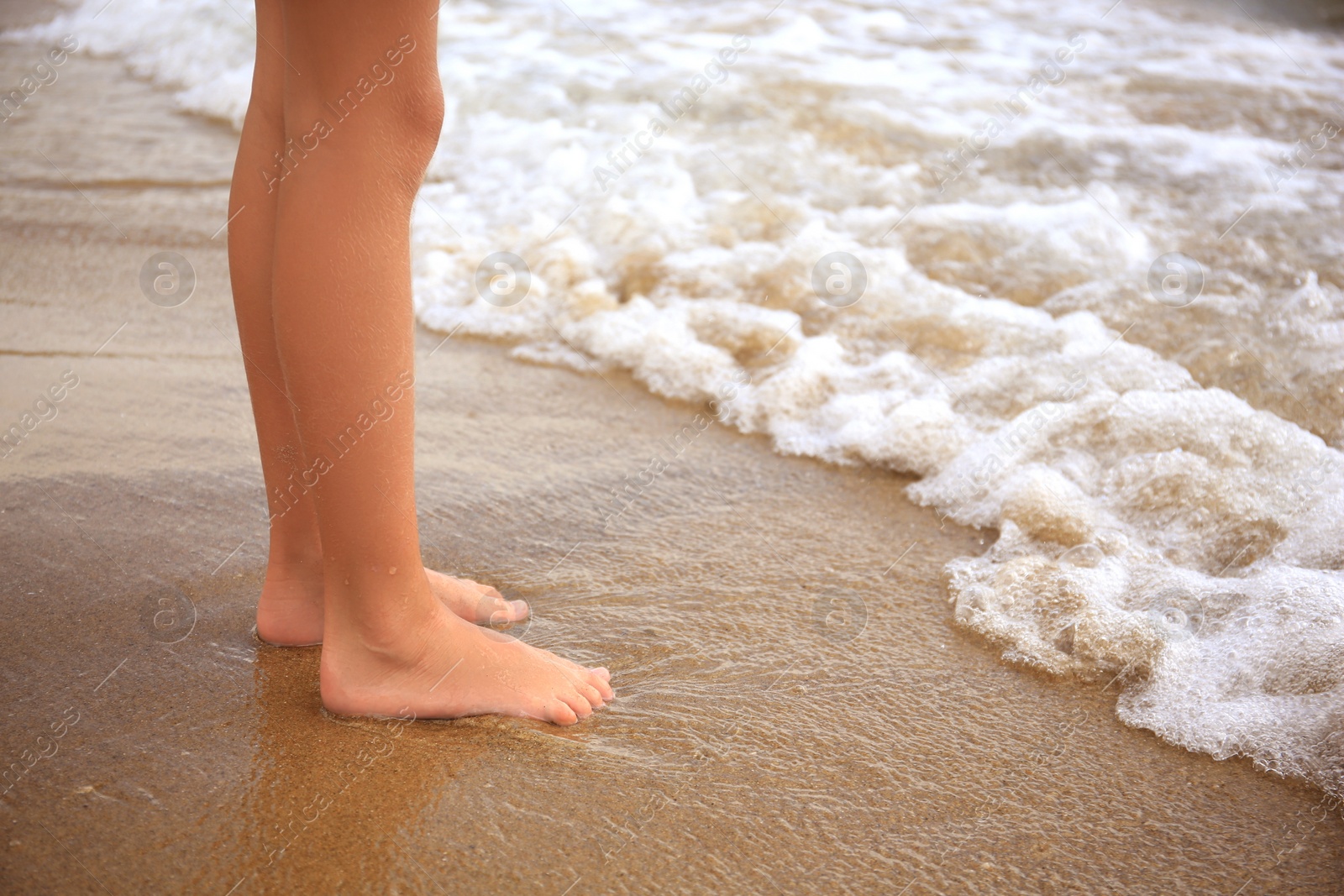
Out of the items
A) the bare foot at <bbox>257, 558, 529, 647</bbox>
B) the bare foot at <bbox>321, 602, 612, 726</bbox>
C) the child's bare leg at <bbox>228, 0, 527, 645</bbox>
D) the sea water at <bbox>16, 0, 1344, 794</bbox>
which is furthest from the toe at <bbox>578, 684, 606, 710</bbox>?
the sea water at <bbox>16, 0, 1344, 794</bbox>

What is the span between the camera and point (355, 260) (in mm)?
1096

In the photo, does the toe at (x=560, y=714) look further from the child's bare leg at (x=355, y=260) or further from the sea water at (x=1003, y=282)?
the sea water at (x=1003, y=282)

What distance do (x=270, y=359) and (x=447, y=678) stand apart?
1.59ft

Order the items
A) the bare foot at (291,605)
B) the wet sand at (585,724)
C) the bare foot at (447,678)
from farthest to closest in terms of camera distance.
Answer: the bare foot at (291,605) → the bare foot at (447,678) → the wet sand at (585,724)

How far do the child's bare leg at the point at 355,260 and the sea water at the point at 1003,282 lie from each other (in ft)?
3.49

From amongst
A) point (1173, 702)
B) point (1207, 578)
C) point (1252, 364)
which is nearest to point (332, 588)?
point (1173, 702)

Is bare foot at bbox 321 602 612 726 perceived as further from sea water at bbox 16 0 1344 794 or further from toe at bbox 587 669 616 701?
sea water at bbox 16 0 1344 794

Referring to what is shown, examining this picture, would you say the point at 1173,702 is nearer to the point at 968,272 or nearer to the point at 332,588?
the point at 332,588

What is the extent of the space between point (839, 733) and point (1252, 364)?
1878 millimetres

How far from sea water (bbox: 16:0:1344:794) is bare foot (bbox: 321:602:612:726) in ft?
2.48

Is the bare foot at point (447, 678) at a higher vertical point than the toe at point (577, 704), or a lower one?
higher

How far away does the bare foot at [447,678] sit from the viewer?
1326 millimetres

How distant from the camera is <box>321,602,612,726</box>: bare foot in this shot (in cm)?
133

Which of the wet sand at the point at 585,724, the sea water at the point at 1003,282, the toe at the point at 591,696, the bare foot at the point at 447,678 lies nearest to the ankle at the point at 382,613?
the bare foot at the point at 447,678
